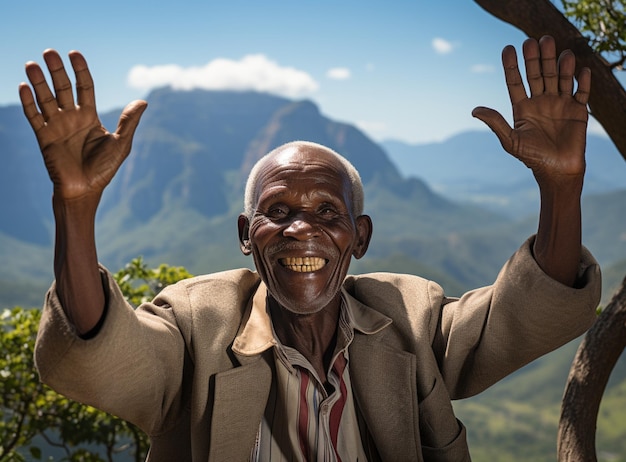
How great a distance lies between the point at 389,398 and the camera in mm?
2236

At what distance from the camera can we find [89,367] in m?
1.81

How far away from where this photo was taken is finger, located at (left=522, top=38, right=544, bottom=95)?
76.0 inches

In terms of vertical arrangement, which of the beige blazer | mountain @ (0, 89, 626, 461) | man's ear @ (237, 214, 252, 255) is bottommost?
mountain @ (0, 89, 626, 461)

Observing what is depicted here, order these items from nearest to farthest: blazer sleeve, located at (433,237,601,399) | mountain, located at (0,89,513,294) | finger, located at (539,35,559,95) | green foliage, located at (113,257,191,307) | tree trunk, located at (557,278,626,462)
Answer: finger, located at (539,35,559,95) < blazer sleeve, located at (433,237,601,399) < tree trunk, located at (557,278,626,462) < green foliage, located at (113,257,191,307) < mountain, located at (0,89,513,294)

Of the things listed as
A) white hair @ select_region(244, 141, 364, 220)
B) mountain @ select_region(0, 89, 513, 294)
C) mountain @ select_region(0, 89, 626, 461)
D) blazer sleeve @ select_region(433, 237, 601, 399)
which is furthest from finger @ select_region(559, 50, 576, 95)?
mountain @ select_region(0, 89, 513, 294)

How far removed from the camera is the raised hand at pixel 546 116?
194 cm

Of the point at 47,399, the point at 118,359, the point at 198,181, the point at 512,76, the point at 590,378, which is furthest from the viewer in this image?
the point at 198,181

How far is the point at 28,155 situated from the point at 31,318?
15109 cm

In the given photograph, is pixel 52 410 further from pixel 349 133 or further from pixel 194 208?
pixel 349 133

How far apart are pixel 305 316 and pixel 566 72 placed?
112 centimetres

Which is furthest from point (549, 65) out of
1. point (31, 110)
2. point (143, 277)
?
point (143, 277)

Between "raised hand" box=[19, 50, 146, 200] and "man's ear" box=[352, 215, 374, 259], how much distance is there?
913 mm

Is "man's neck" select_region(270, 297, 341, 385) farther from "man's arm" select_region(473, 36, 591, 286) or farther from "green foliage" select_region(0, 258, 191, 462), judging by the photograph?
"green foliage" select_region(0, 258, 191, 462)

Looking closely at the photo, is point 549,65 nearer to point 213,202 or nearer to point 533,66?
point 533,66
